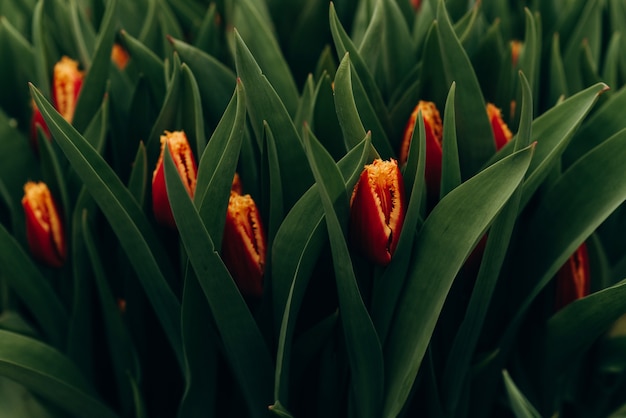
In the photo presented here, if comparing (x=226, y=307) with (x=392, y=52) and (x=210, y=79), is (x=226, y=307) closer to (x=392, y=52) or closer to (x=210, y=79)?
(x=210, y=79)

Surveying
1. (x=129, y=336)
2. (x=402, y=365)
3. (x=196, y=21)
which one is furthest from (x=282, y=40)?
(x=402, y=365)

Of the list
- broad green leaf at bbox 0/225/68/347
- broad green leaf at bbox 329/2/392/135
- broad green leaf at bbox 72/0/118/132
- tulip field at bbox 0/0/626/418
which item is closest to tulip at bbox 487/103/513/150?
tulip field at bbox 0/0/626/418

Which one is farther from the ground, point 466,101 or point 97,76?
point 97,76

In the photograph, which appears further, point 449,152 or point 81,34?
point 81,34

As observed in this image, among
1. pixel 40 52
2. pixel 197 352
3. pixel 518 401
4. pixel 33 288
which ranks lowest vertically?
pixel 518 401

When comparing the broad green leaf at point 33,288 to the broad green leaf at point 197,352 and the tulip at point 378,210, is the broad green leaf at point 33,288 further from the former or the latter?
the tulip at point 378,210

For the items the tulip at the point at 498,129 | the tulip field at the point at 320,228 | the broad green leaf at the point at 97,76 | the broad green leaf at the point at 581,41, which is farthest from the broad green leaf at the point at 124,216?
the broad green leaf at the point at 581,41

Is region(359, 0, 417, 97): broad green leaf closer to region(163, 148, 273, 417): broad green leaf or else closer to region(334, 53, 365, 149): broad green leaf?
region(334, 53, 365, 149): broad green leaf

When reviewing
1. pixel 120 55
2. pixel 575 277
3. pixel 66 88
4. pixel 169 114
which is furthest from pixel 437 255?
pixel 120 55

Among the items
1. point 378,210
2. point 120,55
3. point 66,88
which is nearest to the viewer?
point 378,210
